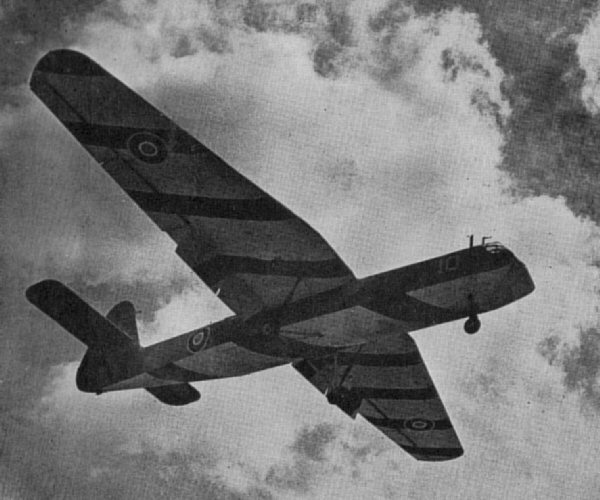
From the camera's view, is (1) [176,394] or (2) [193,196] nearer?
(2) [193,196]

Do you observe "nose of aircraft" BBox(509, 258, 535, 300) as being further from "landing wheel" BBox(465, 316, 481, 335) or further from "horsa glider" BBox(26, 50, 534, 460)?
"landing wheel" BBox(465, 316, 481, 335)

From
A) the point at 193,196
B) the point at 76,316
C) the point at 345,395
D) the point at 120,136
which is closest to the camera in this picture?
the point at 120,136

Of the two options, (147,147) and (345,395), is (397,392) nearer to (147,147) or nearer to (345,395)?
(345,395)

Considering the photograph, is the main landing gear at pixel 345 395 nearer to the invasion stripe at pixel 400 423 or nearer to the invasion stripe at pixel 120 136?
the invasion stripe at pixel 400 423

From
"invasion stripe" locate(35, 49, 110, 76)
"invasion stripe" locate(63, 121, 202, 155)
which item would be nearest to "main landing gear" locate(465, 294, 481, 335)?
"invasion stripe" locate(63, 121, 202, 155)

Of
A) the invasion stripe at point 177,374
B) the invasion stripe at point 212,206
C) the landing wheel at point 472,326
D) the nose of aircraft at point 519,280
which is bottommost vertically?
the invasion stripe at point 177,374

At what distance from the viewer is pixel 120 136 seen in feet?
45.7

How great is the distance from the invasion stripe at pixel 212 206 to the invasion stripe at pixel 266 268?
3.84 feet

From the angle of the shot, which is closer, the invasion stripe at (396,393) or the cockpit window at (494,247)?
the cockpit window at (494,247)

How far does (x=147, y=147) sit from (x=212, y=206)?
66.2 inches

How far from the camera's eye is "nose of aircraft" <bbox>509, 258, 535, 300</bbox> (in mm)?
14039

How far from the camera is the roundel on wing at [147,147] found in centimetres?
1376

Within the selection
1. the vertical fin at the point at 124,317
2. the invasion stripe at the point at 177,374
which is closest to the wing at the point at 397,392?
the invasion stripe at the point at 177,374

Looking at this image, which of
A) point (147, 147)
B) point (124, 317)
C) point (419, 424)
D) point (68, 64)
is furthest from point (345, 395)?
point (68, 64)
